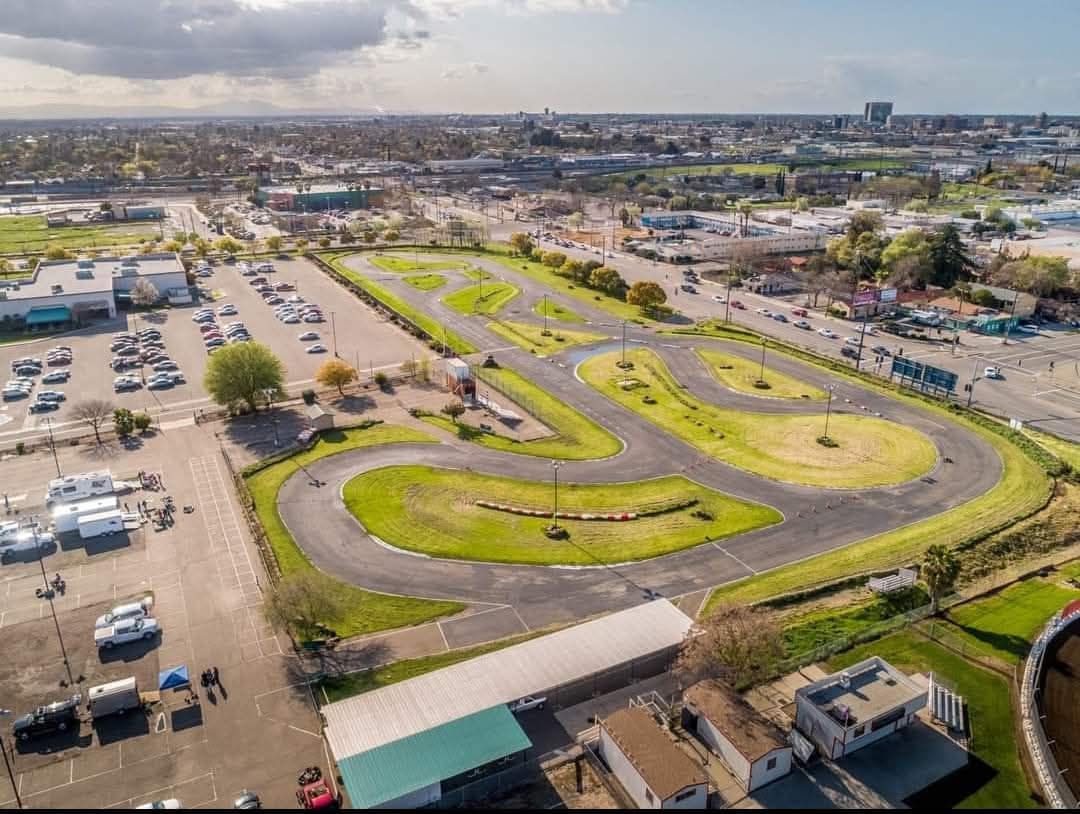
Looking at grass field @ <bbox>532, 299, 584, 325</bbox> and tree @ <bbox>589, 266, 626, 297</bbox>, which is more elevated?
tree @ <bbox>589, 266, 626, 297</bbox>

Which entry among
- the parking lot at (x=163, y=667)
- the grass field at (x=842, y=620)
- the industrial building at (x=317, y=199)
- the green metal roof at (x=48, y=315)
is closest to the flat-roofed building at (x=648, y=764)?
the grass field at (x=842, y=620)

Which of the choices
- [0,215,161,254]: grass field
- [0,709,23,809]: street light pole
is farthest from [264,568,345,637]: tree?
[0,215,161,254]: grass field

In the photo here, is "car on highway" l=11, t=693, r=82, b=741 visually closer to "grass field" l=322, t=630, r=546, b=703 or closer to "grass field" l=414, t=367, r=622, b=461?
"grass field" l=322, t=630, r=546, b=703

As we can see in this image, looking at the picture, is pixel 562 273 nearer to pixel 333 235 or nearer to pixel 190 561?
pixel 333 235

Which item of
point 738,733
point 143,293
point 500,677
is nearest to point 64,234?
point 143,293

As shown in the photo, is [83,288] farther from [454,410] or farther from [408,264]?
[454,410]

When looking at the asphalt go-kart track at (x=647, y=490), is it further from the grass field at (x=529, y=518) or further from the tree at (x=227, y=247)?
the tree at (x=227, y=247)

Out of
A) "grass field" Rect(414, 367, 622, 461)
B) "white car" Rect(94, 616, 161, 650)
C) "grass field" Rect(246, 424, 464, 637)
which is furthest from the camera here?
"grass field" Rect(414, 367, 622, 461)

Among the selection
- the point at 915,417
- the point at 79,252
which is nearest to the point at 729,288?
the point at 915,417
